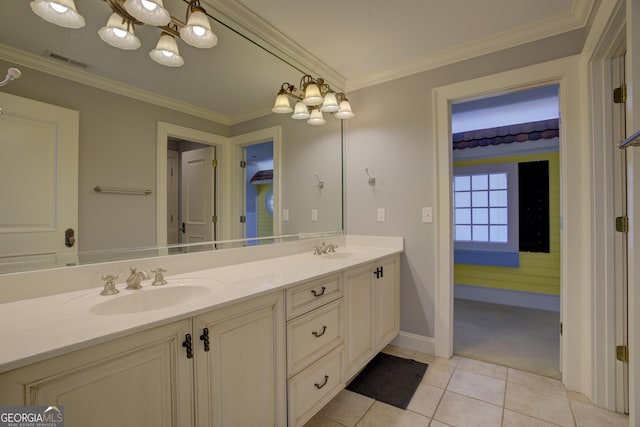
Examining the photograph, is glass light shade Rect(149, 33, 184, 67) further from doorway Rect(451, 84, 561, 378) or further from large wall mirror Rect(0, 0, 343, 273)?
doorway Rect(451, 84, 561, 378)

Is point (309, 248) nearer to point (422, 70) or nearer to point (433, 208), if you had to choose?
point (433, 208)

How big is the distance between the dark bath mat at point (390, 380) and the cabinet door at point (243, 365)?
31.0 inches

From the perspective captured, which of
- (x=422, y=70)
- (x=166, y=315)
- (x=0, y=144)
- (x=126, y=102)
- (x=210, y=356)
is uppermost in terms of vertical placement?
(x=422, y=70)

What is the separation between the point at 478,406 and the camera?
1722 mm

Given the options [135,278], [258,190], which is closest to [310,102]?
[258,190]

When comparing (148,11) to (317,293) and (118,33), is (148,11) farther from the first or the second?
(317,293)

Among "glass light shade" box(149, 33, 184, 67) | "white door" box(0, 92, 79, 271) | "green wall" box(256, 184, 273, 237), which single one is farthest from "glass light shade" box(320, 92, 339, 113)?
"white door" box(0, 92, 79, 271)

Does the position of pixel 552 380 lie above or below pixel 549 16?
below

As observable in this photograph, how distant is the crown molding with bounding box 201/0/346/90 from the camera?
1.71 metres

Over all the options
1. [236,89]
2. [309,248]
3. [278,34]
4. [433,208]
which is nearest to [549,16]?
[433,208]

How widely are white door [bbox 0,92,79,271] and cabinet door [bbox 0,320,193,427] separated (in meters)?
0.60

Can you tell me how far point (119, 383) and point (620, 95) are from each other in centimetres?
263

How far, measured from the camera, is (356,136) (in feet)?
8.92

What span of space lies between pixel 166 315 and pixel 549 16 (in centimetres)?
266
